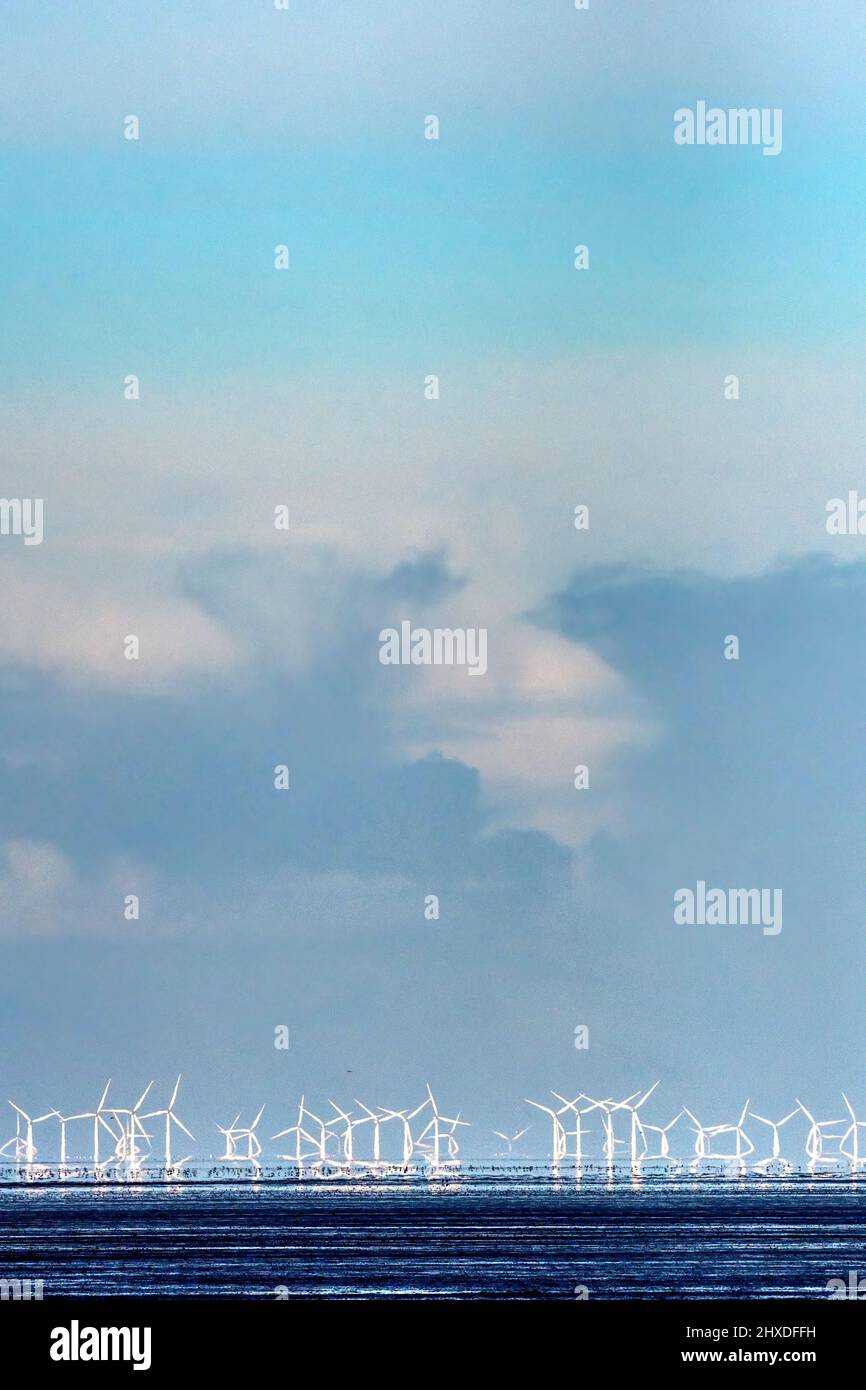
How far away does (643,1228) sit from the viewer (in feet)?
590

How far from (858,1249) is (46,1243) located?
61004 mm
